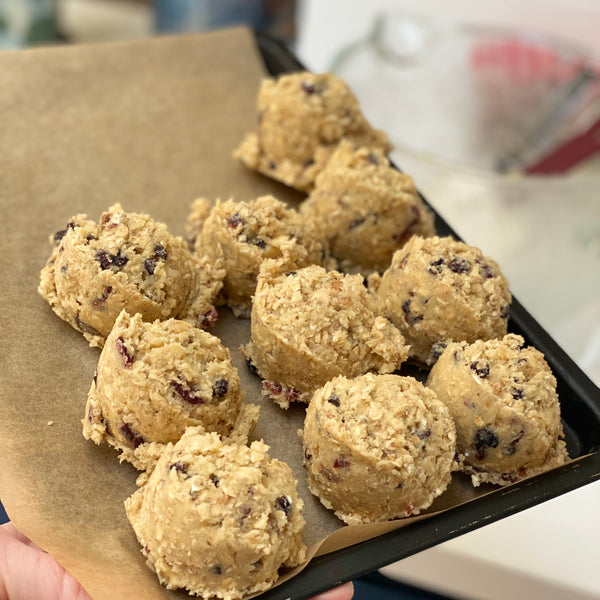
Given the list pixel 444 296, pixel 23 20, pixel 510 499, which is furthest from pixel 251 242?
pixel 23 20

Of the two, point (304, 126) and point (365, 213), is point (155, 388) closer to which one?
point (365, 213)

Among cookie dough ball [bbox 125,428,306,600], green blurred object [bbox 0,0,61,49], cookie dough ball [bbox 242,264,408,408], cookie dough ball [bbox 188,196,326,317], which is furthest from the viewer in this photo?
green blurred object [bbox 0,0,61,49]

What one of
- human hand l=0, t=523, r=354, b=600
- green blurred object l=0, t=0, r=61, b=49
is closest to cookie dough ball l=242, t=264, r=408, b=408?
human hand l=0, t=523, r=354, b=600

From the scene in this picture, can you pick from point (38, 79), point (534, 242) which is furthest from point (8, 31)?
point (534, 242)

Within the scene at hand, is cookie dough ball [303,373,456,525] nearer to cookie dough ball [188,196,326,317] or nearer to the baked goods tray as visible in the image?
the baked goods tray

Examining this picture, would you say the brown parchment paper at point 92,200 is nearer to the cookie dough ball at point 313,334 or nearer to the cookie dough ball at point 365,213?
the cookie dough ball at point 313,334
